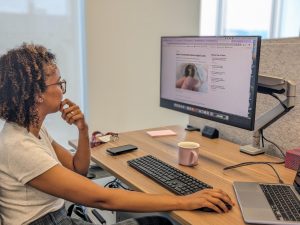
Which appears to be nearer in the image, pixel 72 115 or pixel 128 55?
pixel 72 115

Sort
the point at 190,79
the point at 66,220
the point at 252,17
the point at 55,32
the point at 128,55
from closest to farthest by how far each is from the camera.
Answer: the point at 66,220
the point at 190,79
the point at 55,32
the point at 128,55
the point at 252,17

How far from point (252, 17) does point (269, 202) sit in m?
3.29

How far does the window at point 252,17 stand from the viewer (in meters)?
3.49

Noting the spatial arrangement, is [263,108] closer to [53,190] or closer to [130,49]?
[53,190]

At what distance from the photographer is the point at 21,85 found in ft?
3.10

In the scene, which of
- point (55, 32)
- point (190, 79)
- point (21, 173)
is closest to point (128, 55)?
point (55, 32)

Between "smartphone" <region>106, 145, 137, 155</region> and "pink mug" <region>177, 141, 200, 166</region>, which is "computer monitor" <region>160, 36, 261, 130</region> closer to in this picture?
"pink mug" <region>177, 141, 200, 166</region>

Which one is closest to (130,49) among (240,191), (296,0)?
(240,191)

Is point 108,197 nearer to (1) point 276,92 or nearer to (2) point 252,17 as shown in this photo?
(1) point 276,92

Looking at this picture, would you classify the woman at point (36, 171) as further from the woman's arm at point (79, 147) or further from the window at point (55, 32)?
the window at point (55, 32)

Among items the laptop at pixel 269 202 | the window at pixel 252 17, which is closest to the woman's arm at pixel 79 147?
the laptop at pixel 269 202

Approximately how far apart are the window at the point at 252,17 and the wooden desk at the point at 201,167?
2.05 metres

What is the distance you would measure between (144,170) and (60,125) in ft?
4.23

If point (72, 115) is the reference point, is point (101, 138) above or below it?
below
